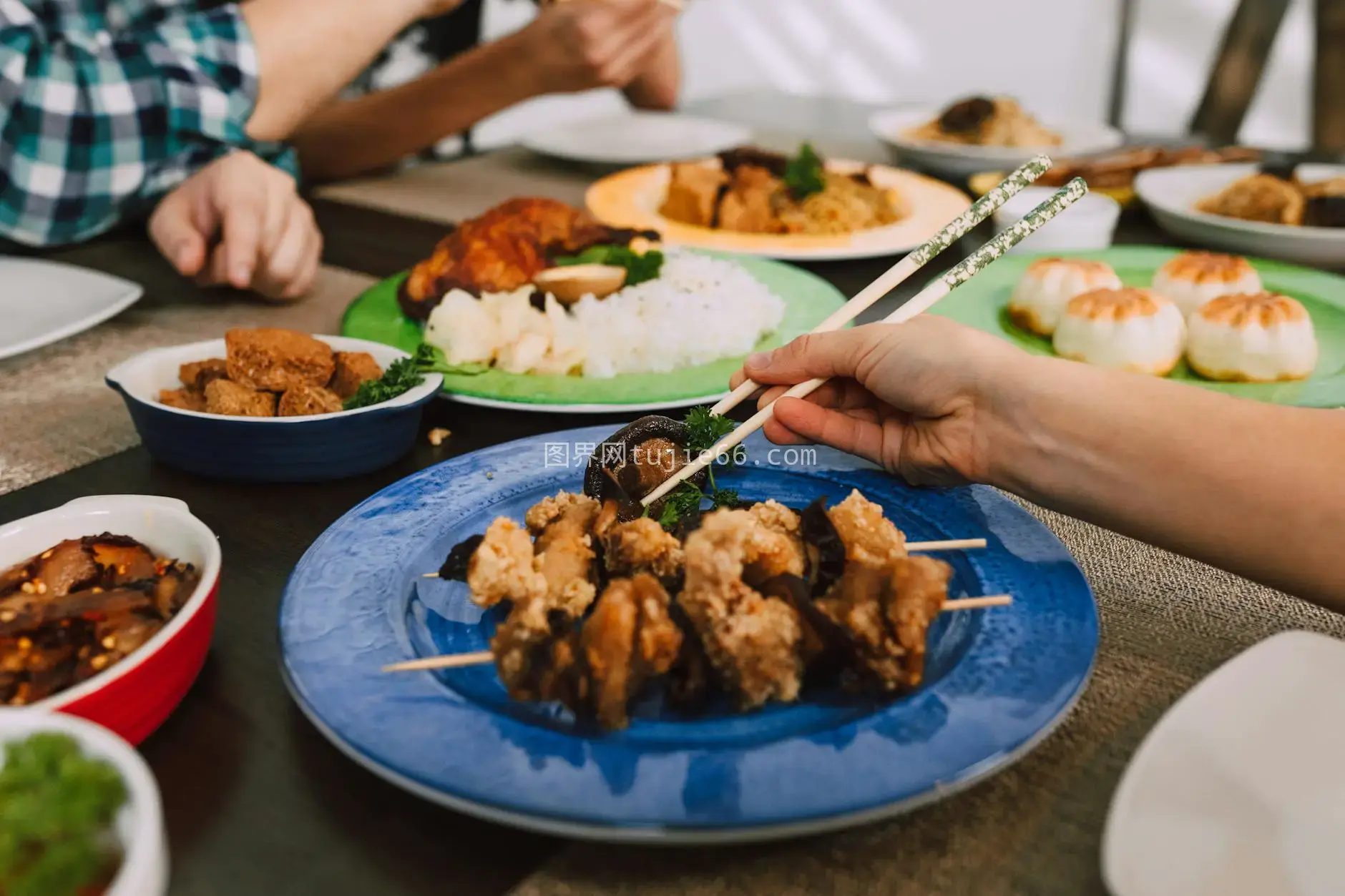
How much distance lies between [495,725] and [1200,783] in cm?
70

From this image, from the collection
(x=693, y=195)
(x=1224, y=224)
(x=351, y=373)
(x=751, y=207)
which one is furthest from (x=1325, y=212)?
(x=351, y=373)

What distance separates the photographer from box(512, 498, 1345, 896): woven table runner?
1005 mm

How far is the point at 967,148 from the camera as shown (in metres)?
3.77

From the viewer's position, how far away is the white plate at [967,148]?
373 cm

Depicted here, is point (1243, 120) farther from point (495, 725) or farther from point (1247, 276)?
point (495, 725)

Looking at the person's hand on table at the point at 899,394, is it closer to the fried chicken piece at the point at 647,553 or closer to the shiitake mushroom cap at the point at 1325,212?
the fried chicken piece at the point at 647,553

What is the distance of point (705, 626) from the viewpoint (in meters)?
1.20


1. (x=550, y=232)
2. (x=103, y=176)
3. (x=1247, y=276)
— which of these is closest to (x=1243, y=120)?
(x=1247, y=276)

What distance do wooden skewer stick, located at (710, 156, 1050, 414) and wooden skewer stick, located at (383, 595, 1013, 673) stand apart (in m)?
0.66

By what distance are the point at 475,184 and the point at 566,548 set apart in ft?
9.09

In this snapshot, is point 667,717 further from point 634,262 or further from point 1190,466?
point 634,262

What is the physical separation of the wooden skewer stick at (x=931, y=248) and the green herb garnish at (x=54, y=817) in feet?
3.73

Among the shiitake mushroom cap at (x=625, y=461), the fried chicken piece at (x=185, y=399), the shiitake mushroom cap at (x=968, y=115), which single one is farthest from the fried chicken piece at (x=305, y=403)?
the shiitake mushroom cap at (x=968, y=115)

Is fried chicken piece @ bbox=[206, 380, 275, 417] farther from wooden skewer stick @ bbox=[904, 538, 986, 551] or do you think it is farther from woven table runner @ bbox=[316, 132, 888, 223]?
woven table runner @ bbox=[316, 132, 888, 223]
